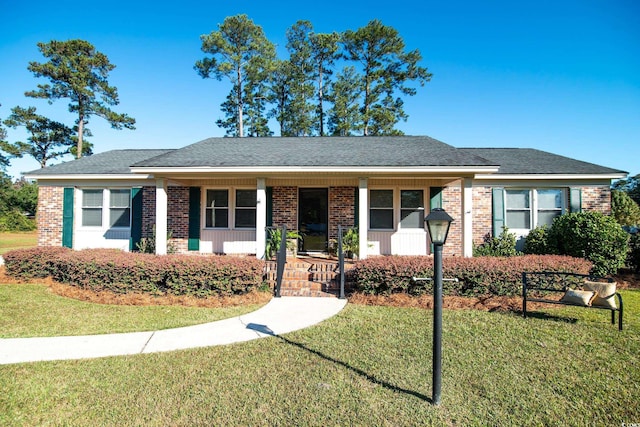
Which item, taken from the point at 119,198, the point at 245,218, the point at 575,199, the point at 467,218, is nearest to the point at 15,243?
the point at 119,198

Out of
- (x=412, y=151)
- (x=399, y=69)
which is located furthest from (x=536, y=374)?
(x=399, y=69)

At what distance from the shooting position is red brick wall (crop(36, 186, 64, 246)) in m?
10.8

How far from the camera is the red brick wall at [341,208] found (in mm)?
10336

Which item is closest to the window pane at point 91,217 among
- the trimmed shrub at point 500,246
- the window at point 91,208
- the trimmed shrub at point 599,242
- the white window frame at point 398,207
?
the window at point 91,208

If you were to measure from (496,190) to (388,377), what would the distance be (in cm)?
906

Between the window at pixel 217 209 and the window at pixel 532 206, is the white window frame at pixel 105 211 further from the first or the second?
the window at pixel 532 206

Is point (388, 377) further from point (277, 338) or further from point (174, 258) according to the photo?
point (174, 258)

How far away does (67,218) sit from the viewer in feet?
35.0

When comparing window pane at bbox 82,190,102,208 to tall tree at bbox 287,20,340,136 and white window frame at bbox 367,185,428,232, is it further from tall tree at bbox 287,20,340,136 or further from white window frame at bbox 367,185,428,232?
tall tree at bbox 287,20,340,136

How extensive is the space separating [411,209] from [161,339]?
328 inches

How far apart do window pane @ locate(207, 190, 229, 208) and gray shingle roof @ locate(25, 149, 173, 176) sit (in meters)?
2.81

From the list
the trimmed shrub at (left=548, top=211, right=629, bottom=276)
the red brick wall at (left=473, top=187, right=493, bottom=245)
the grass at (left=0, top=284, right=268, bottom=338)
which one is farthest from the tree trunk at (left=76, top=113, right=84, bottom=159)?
the trimmed shrub at (left=548, top=211, right=629, bottom=276)

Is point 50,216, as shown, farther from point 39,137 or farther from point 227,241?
point 39,137

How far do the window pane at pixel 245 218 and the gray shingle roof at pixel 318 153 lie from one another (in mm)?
2023
